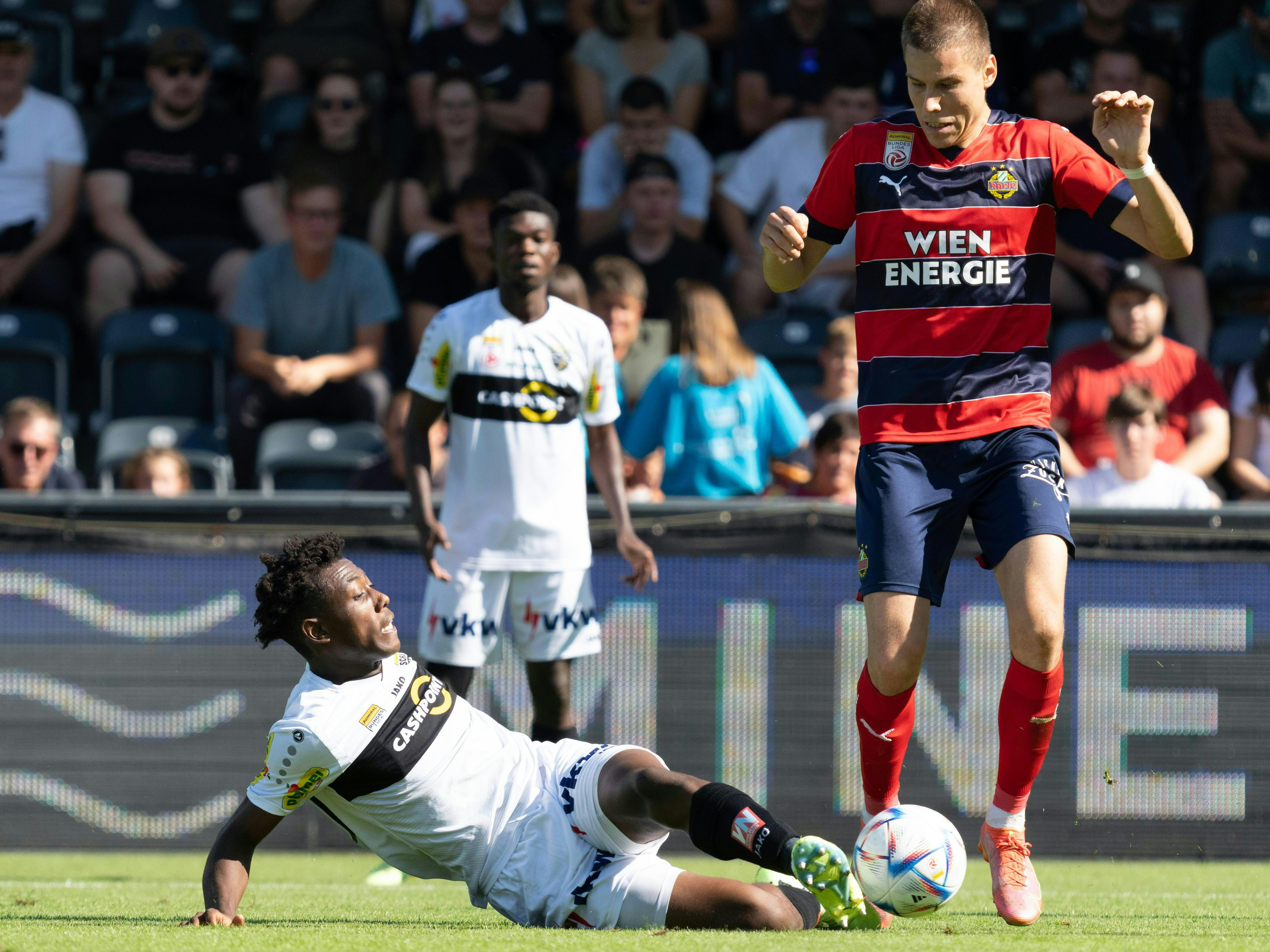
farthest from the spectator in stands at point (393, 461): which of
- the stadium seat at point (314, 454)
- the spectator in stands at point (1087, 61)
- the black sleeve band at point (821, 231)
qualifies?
the spectator in stands at point (1087, 61)

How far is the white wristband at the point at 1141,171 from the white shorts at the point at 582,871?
2.06 metres

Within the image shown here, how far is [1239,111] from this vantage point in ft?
34.0

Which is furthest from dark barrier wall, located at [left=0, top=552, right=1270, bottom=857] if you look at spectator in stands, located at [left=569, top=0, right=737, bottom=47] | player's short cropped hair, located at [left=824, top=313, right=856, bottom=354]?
spectator in stands, located at [left=569, top=0, right=737, bottom=47]

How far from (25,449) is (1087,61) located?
279 inches

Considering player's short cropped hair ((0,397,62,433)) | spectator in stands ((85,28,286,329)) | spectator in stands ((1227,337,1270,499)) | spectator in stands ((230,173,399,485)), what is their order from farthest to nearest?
spectator in stands ((85,28,286,329)) → spectator in stands ((230,173,399,485)) → spectator in stands ((1227,337,1270,499)) → player's short cropped hair ((0,397,62,433))

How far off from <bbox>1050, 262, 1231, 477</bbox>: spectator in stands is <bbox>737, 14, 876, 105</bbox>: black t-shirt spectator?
9.93 feet

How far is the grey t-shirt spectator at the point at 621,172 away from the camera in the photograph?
10.1m

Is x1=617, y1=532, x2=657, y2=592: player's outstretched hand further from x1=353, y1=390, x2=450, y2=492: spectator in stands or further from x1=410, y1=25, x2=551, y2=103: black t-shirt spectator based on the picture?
x1=410, y1=25, x2=551, y2=103: black t-shirt spectator

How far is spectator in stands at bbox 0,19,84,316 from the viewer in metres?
10.1

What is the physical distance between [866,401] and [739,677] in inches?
95.3

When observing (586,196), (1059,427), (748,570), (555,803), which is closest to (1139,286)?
(1059,427)

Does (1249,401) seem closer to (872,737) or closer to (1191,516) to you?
(1191,516)

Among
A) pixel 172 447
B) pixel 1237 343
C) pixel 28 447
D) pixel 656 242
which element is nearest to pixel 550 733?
pixel 28 447

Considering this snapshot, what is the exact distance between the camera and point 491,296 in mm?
6129
